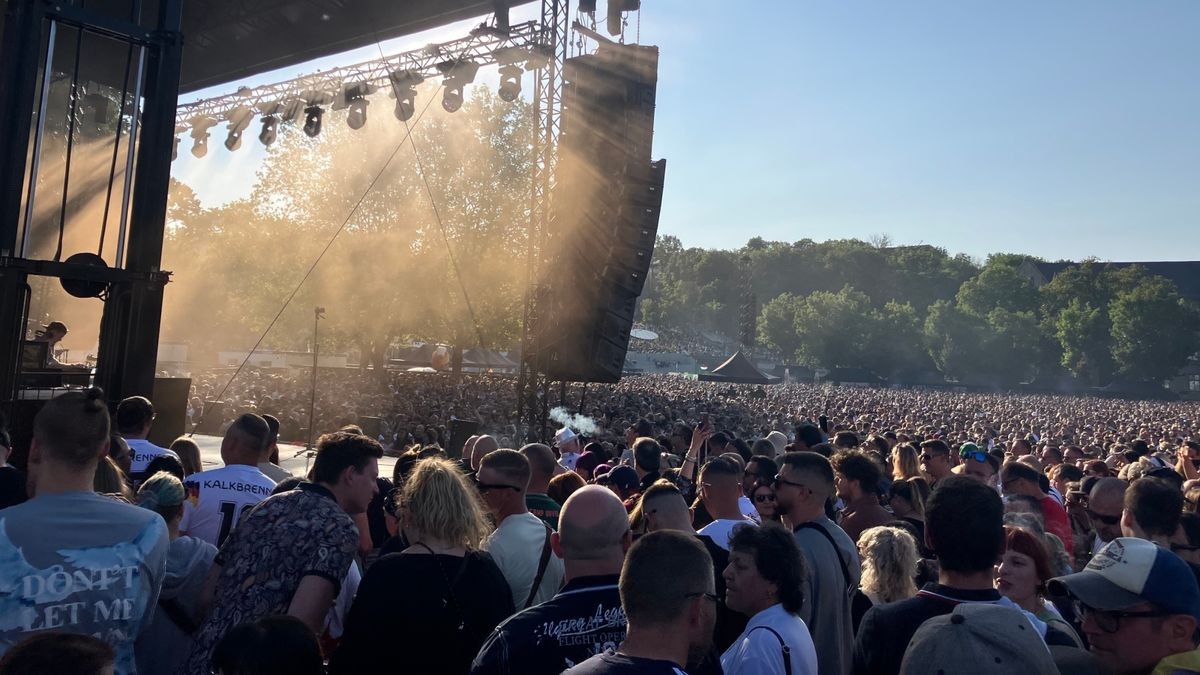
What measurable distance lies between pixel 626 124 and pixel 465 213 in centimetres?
2253

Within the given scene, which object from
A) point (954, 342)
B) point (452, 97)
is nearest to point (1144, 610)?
point (452, 97)

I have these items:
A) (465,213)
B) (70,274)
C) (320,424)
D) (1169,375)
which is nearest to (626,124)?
(70,274)

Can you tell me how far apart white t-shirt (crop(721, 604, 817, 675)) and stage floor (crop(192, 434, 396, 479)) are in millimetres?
12493

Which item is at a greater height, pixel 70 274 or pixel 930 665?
pixel 70 274

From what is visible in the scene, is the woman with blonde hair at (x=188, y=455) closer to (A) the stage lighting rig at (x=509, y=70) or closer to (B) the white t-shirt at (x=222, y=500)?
(B) the white t-shirt at (x=222, y=500)

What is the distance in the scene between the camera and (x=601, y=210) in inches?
595

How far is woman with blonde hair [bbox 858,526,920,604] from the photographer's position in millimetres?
3807

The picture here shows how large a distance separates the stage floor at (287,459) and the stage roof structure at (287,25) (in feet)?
25.2

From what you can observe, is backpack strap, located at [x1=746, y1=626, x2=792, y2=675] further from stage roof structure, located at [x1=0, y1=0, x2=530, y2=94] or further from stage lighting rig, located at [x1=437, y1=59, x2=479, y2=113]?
stage lighting rig, located at [x1=437, y1=59, x2=479, y2=113]

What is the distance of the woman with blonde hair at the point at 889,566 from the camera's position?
381cm

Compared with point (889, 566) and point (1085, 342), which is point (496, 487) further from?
point (1085, 342)

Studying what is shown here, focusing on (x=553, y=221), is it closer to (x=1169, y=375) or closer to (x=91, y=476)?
(x=91, y=476)

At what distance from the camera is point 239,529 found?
309 centimetres

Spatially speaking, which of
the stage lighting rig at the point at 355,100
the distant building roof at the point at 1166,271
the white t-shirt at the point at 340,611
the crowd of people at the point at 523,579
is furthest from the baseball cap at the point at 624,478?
the distant building roof at the point at 1166,271
